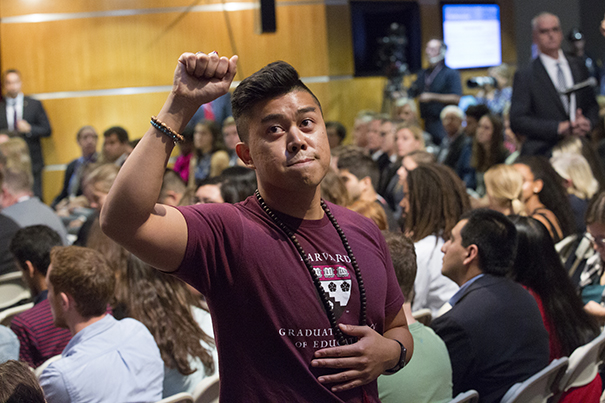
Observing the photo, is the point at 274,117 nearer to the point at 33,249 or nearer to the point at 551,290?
the point at 551,290

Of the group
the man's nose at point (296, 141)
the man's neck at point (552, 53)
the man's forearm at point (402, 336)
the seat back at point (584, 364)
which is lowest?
the seat back at point (584, 364)

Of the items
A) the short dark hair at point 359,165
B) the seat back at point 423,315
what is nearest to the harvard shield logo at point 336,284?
the seat back at point 423,315

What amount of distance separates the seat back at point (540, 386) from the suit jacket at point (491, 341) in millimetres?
84

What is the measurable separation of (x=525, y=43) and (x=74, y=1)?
23.9ft

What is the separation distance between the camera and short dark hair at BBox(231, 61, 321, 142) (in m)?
1.24

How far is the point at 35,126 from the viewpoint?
8219 millimetres

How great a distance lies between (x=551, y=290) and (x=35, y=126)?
7.41m

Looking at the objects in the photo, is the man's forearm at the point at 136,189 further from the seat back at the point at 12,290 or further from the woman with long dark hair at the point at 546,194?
the woman with long dark hair at the point at 546,194

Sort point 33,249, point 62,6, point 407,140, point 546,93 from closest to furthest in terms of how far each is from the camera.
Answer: point 33,249
point 546,93
point 407,140
point 62,6

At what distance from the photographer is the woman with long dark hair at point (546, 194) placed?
3.79 metres

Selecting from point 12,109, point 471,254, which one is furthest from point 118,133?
point 471,254

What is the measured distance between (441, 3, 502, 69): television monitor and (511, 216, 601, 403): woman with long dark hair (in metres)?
7.66

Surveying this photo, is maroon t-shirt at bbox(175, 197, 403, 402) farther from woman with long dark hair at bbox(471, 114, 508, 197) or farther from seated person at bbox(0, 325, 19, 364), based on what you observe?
woman with long dark hair at bbox(471, 114, 508, 197)

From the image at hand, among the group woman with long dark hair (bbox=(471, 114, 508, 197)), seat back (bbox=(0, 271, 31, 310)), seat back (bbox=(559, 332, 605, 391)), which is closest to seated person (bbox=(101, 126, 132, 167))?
seat back (bbox=(0, 271, 31, 310))
